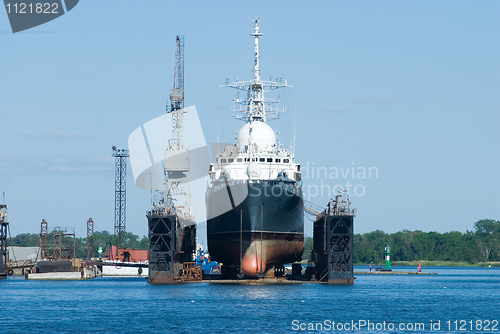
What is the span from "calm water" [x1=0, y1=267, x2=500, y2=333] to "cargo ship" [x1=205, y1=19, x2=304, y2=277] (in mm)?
3005

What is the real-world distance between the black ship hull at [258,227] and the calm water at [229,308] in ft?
9.03

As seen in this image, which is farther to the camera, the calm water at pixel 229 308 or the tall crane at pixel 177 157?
the tall crane at pixel 177 157

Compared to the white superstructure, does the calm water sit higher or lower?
lower

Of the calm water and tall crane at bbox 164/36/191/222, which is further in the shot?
tall crane at bbox 164/36/191/222

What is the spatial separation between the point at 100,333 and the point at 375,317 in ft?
55.4

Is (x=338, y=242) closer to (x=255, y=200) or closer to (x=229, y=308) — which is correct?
(x=255, y=200)

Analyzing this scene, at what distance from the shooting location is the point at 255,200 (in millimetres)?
64062

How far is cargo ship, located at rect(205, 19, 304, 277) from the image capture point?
64250 mm

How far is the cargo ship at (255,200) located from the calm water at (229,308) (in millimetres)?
3005

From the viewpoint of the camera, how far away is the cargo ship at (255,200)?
6425cm

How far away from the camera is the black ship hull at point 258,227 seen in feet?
210

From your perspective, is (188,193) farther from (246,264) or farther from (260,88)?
(246,264)

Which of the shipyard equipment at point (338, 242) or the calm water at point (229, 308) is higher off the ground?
the shipyard equipment at point (338, 242)

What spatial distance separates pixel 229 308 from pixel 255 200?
16.4 m
